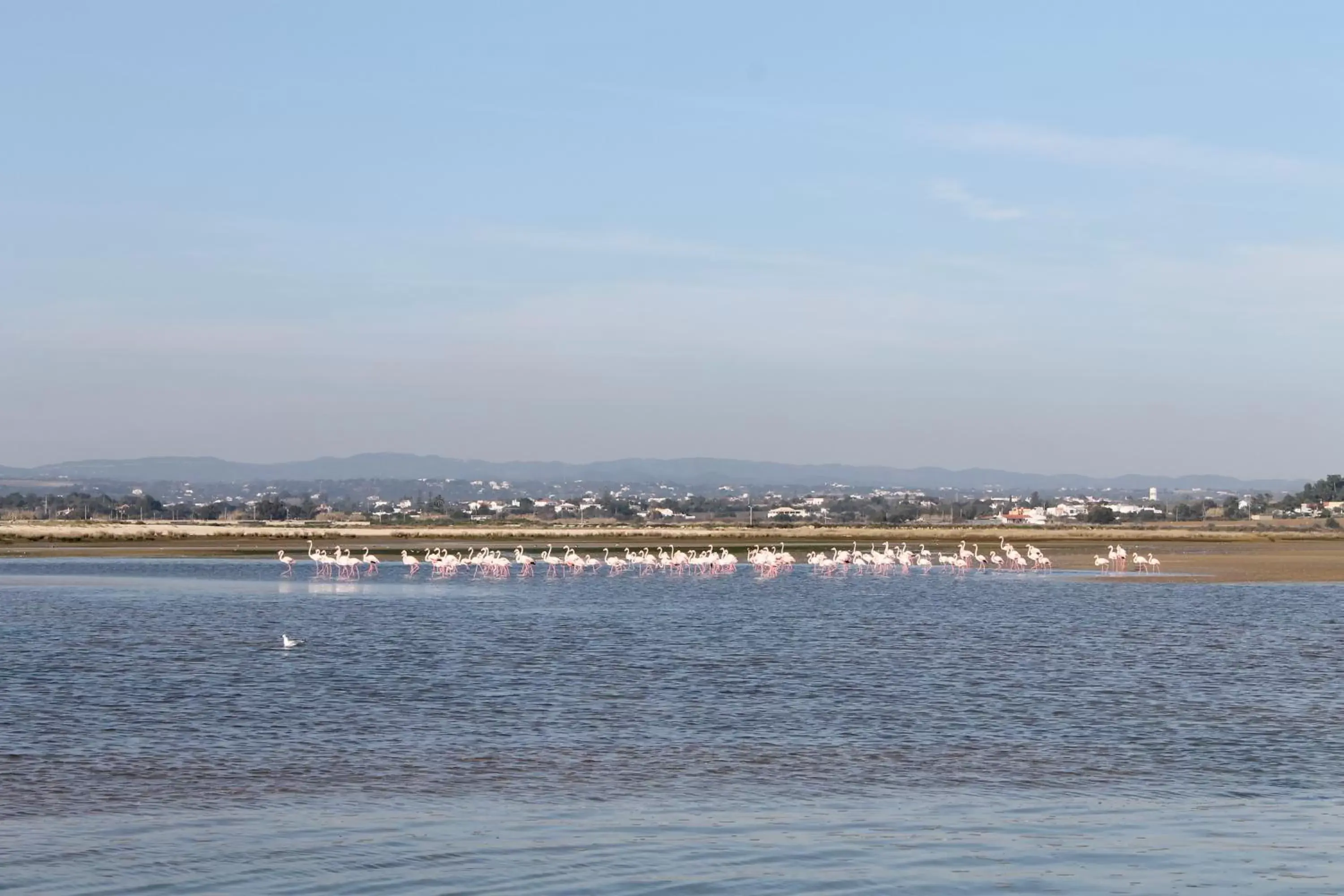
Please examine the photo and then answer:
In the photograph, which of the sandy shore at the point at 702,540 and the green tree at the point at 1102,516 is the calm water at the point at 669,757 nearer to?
the sandy shore at the point at 702,540

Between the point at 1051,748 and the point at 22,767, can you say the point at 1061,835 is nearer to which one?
the point at 1051,748

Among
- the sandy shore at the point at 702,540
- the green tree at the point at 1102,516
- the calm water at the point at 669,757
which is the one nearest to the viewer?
the calm water at the point at 669,757

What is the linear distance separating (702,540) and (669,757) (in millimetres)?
75337

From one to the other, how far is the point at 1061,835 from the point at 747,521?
124208 millimetres

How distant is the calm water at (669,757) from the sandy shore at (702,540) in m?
30.5

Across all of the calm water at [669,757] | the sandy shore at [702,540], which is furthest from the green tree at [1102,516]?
the calm water at [669,757]

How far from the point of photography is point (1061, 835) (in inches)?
565

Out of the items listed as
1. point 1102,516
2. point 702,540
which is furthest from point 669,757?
point 1102,516

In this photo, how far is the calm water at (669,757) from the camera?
43.3ft

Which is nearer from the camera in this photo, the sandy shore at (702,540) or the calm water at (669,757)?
the calm water at (669,757)

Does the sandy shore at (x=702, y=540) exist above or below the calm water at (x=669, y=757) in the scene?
above

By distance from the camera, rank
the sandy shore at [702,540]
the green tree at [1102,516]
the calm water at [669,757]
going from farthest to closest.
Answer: the green tree at [1102,516], the sandy shore at [702,540], the calm water at [669,757]

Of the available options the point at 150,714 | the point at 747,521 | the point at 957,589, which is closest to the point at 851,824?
the point at 150,714

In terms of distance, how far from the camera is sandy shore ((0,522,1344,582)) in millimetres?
69438
